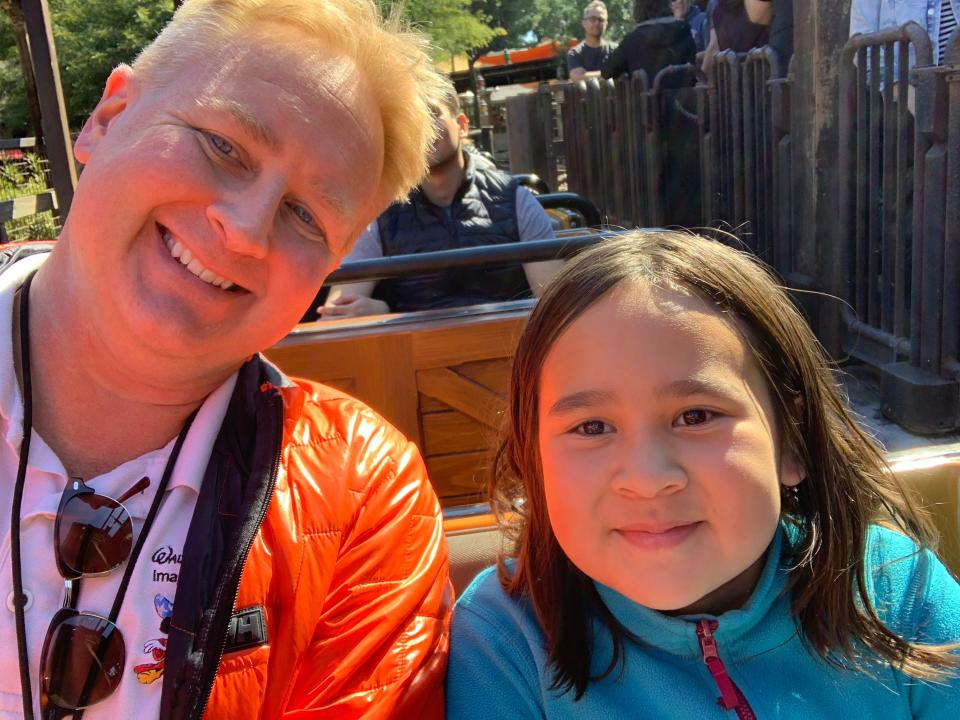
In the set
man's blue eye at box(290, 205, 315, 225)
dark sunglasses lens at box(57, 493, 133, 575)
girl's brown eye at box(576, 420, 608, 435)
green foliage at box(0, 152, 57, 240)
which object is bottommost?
green foliage at box(0, 152, 57, 240)

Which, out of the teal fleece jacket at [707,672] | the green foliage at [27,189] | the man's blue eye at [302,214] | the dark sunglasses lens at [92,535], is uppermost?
the man's blue eye at [302,214]

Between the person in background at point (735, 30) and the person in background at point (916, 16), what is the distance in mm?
1698

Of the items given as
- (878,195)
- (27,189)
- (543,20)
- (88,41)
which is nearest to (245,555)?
(878,195)

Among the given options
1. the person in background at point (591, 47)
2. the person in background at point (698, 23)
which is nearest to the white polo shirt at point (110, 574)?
the person in background at point (698, 23)

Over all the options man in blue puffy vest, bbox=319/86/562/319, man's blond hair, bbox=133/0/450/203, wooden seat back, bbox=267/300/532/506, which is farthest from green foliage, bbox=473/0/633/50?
man's blond hair, bbox=133/0/450/203

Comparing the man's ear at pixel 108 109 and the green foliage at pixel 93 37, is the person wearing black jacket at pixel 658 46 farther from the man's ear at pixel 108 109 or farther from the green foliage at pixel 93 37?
the green foliage at pixel 93 37

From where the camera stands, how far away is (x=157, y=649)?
1301 mm

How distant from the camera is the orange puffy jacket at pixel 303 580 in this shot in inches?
51.5

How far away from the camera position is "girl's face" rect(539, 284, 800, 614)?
4.36 feet

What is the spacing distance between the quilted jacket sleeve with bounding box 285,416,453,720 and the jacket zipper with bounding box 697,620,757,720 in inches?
15.4

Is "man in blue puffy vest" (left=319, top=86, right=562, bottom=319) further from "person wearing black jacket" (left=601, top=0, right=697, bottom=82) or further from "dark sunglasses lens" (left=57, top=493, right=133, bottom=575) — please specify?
"person wearing black jacket" (left=601, top=0, right=697, bottom=82)

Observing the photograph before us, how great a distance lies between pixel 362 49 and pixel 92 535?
824mm

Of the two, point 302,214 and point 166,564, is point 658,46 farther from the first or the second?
point 166,564

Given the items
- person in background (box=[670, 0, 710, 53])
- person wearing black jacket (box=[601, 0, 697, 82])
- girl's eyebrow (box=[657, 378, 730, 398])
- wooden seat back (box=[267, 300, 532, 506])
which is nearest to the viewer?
girl's eyebrow (box=[657, 378, 730, 398])
